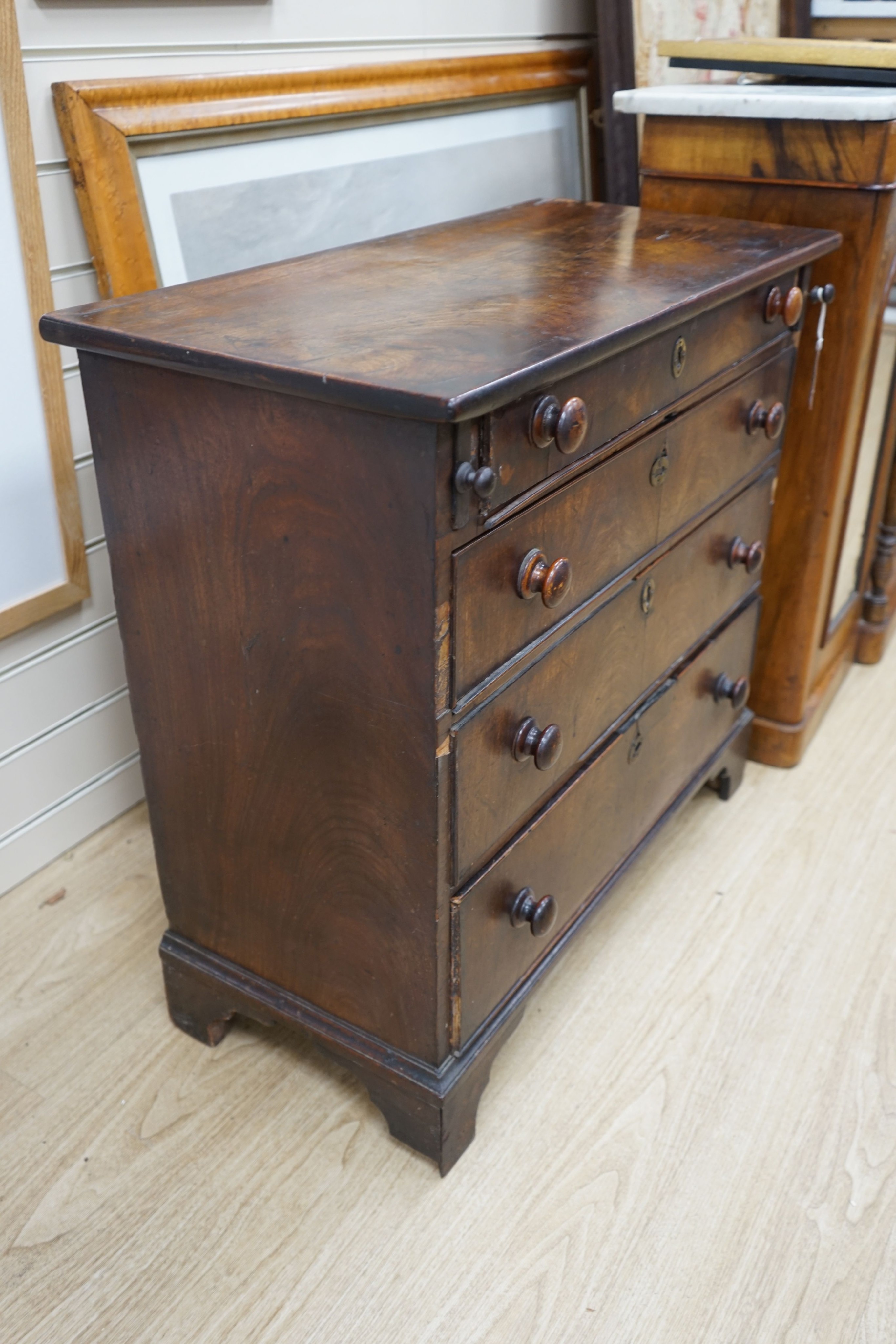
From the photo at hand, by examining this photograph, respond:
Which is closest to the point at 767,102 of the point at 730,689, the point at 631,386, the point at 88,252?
the point at 631,386

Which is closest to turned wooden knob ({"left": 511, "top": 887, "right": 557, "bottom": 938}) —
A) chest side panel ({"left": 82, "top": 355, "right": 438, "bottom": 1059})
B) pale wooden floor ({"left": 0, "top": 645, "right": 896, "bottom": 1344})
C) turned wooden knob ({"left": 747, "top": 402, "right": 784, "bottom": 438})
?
chest side panel ({"left": 82, "top": 355, "right": 438, "bottom": 1059})

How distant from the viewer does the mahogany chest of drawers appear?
3.48 feet

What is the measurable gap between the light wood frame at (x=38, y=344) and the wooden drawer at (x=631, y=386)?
80 cm

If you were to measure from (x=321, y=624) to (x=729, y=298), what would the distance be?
0.68 metres

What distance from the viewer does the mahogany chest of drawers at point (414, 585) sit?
106 centimetres

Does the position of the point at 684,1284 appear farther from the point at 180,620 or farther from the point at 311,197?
the point at 311,197

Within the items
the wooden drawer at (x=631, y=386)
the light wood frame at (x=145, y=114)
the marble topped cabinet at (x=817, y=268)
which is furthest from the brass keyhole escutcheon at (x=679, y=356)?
the light wood frame at (x=145, y=114)

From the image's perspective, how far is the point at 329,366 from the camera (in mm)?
1009

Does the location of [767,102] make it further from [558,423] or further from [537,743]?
[537,743]

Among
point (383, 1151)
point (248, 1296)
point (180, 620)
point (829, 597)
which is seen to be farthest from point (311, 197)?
point (248, 1296)

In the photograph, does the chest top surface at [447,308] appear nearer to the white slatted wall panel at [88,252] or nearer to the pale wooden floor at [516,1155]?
the white slatted wall panel at [88,252]

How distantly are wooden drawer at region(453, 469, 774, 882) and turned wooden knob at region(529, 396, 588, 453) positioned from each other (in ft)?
0.88

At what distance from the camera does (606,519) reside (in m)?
1.31

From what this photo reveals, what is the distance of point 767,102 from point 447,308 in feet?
2.62
